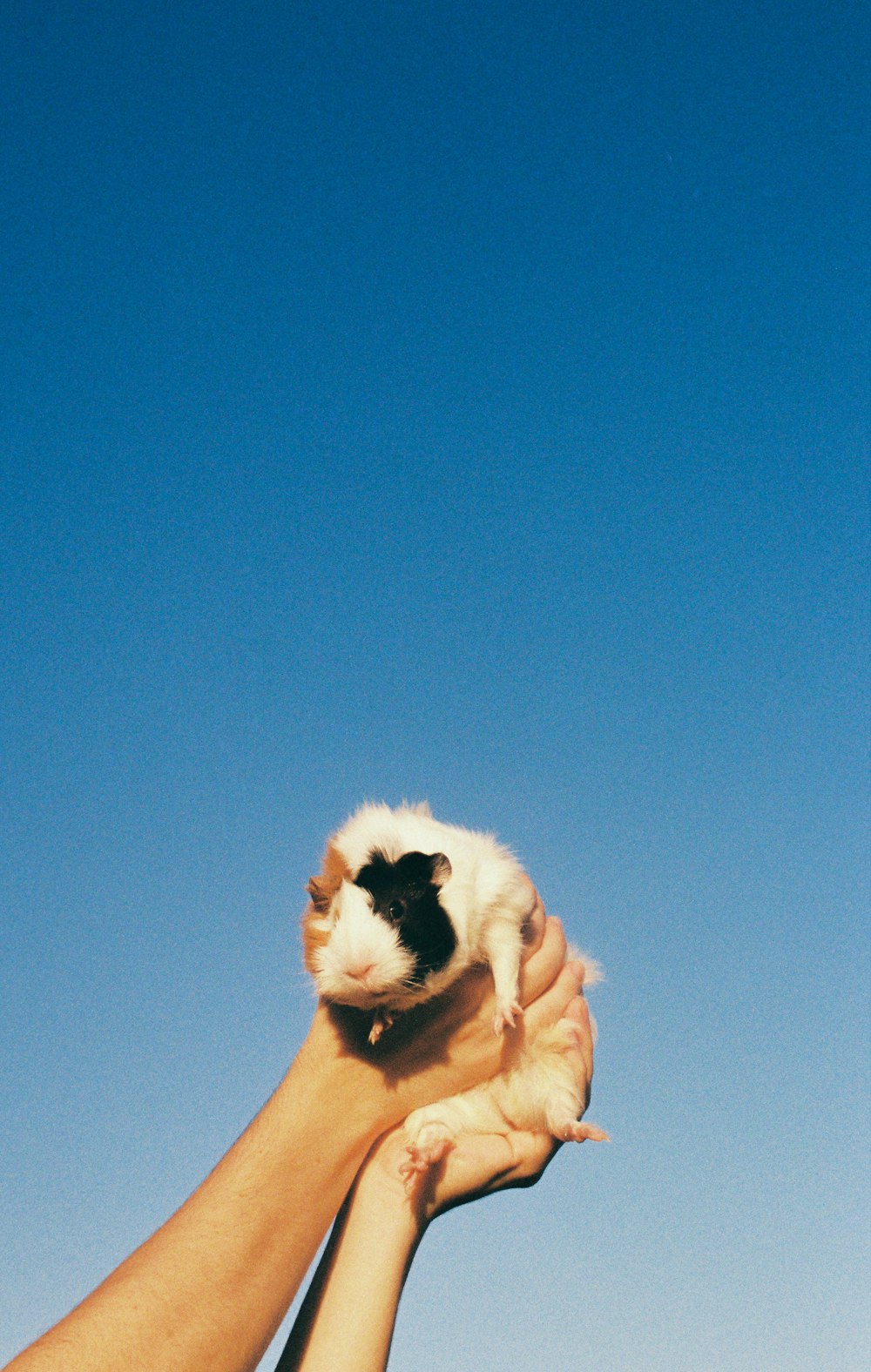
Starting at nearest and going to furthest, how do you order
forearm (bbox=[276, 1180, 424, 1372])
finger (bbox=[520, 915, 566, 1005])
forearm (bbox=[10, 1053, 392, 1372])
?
1. forearm (bbox=[10, 1053, 392, 1372])
2. forearm (bbox=[276, 1180, 424, 1372])
3. finger (bbox=[520, 915, 566, 1005])

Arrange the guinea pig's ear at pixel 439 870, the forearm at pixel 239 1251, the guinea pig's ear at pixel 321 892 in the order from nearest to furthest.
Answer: the forearm at pixel 239 1251
the guinea pig's ear at pixel 439 870
the guinea pig's ear at pixel 321 892

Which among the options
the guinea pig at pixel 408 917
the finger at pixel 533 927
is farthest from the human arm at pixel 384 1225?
the guinea pig at pixel 408 917

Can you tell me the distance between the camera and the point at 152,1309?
3.11 m

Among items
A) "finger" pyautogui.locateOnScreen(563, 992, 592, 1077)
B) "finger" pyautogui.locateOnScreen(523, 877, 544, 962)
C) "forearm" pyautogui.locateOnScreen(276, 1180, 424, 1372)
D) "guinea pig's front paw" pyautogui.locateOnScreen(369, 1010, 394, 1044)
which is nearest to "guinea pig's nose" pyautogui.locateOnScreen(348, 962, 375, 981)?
"guinea pig's front paw" pyautogui.locateOnScreen(369, 1010, 394, 1044)

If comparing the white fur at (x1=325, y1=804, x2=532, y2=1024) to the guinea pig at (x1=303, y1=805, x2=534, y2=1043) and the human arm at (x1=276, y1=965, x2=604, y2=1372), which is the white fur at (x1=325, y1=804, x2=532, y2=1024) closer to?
the guinea pig at (x1=303, y1=805, x2=534, y2=1043)

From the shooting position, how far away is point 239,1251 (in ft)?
11.8

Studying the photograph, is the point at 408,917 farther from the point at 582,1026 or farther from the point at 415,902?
the point at 582,1026

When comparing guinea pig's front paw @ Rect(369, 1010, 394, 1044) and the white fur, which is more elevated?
the white fur

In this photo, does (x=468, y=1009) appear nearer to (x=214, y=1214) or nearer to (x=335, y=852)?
(x=335, y=852)

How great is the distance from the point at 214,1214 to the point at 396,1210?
3.23 feet

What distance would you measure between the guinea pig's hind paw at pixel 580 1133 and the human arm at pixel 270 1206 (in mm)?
503

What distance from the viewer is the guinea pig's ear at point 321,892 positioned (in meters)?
5.51

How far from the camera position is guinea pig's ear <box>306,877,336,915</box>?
18.1ft

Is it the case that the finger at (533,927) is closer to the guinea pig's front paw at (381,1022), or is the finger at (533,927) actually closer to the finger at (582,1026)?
the finger at (582,1026)
